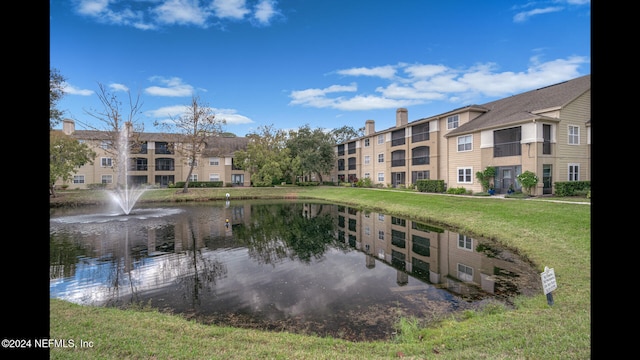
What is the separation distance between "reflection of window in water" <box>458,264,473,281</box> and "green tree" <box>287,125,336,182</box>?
35.8 meters

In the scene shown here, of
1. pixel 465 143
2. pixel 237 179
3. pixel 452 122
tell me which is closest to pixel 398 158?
pixel 452 122

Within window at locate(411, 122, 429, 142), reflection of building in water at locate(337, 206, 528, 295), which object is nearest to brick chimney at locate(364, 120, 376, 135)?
window at locate(411, 122, 429, 142)

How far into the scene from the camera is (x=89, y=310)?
20.7ft

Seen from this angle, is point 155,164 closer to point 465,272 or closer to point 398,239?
point 398,239

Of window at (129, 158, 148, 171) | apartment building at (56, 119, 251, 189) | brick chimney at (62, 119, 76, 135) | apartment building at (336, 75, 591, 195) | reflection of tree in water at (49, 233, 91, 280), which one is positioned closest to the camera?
reflection of tree in water at (49, 233, 91, 280)

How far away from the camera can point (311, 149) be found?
1834 inches

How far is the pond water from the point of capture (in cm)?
696

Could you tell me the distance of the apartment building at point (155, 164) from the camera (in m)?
42.2

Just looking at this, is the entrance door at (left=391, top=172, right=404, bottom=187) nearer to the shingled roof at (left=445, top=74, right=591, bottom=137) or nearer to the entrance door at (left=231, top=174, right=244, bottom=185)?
the shingled roof at (left=445, top=74, right=591, bottom=137)

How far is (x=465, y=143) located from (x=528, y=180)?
24.9 feet
